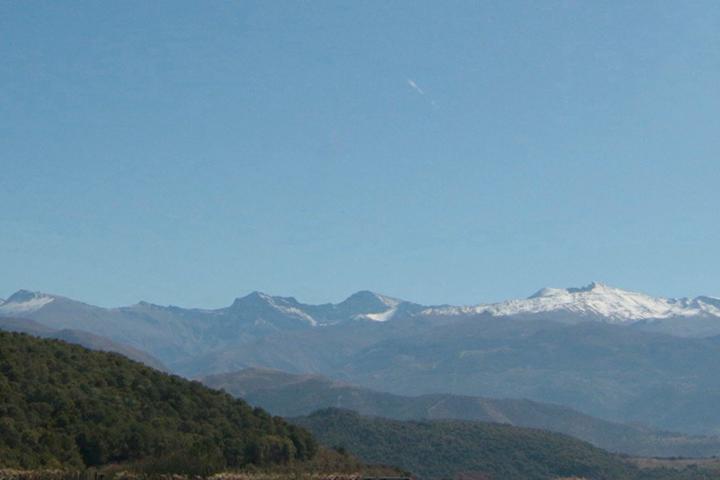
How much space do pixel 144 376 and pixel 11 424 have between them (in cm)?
3243

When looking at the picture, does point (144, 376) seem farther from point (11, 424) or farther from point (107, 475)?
point (107, 475)

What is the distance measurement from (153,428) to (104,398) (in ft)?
28.2

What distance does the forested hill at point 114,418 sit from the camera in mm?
91250

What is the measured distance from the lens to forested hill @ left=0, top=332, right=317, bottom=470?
299ft

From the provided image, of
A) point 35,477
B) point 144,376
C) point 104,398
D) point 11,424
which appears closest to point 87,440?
point 11,424

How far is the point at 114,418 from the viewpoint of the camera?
10100 centimetres

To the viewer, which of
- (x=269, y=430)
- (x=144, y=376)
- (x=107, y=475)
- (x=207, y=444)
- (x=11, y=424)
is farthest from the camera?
(x=144, y=376)

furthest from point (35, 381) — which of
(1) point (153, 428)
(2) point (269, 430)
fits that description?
(2) point (269, 430)

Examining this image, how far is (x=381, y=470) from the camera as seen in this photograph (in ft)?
363

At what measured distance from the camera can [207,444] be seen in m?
98.6

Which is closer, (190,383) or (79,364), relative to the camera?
(79,364)

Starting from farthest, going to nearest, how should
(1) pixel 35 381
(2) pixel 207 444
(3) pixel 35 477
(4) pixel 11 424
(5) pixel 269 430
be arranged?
(5) pixel 269 430 → (1) pixel 35 381 → (2) pixel 207 444 → (4) pixel 11 424 → (3) pixel 35 477

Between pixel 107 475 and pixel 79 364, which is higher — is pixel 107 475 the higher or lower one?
the lower one

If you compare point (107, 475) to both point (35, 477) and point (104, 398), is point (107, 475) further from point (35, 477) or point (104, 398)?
point (104, 398)
